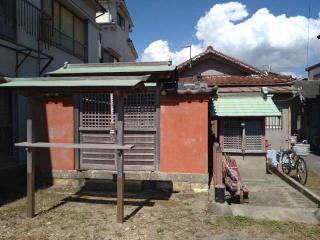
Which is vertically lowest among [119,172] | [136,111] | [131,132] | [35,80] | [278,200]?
[278,200]

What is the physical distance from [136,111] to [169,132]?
3.53 ft

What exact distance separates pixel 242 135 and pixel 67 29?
30.0ft

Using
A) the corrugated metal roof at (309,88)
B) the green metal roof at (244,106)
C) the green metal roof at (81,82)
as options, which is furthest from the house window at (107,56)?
the green metal roof at (81,82)

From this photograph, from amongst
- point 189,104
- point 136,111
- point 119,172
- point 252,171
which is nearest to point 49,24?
point 136,111

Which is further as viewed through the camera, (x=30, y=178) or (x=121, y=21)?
(x=121, y=21)

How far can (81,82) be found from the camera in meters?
7.09

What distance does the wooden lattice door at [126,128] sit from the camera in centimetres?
949

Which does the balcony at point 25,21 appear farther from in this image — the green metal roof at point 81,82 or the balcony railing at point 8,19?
the green metal roof at point 81,82

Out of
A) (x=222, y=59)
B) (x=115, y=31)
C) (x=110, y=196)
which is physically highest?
(x=115, y=31)

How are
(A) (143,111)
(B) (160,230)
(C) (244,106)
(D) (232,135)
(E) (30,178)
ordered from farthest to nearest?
(C) (244,106) → (D) (232,135) → (A) (143,111) → (E) (30,178) → (B) (160,230)

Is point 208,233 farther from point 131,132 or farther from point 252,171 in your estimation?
point 252,171

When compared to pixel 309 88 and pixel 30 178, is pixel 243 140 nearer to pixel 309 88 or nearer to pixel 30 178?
pixel 30 178

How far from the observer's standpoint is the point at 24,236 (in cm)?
634

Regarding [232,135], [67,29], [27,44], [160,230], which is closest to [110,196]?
[160,230]
